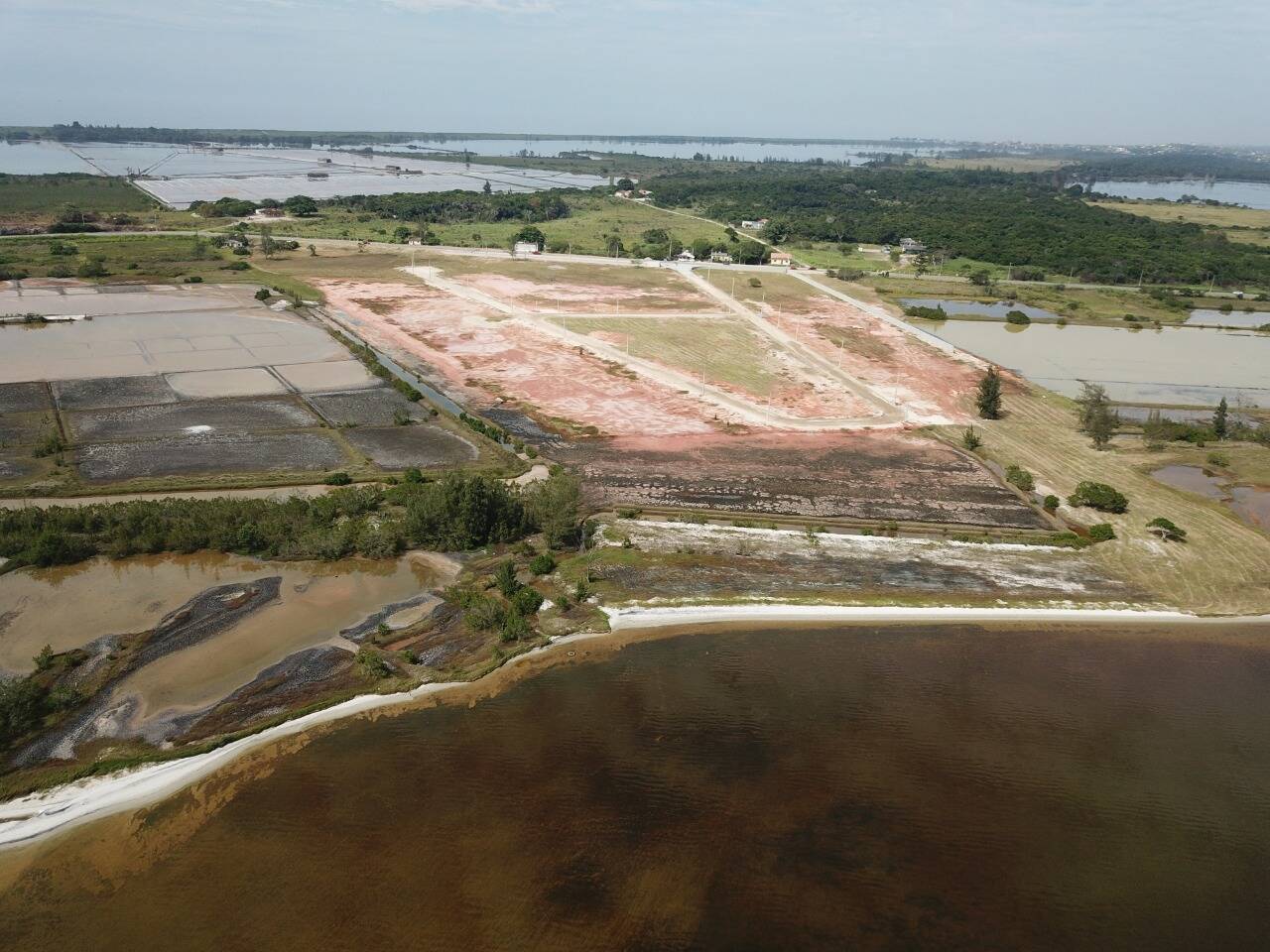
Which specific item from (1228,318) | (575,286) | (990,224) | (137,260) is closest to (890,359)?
(575,286)

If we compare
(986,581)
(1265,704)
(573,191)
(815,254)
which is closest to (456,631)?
(986,581)

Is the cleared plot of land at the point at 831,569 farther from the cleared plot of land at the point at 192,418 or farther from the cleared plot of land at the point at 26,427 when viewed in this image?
the cleared plot of land at the point at 26,427

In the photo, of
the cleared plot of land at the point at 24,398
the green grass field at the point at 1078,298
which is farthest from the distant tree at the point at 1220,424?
the cleared plot of land at the point at 24,398

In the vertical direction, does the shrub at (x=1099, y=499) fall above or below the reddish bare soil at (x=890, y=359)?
below

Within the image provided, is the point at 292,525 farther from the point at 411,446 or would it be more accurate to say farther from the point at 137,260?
the point at 137,260

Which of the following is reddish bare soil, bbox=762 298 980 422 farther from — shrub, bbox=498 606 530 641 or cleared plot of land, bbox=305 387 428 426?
shrub, bbox=498 606 530 641

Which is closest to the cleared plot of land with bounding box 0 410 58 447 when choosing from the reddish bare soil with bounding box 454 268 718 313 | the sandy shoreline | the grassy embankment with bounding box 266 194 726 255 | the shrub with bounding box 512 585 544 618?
the sandy shoreline
